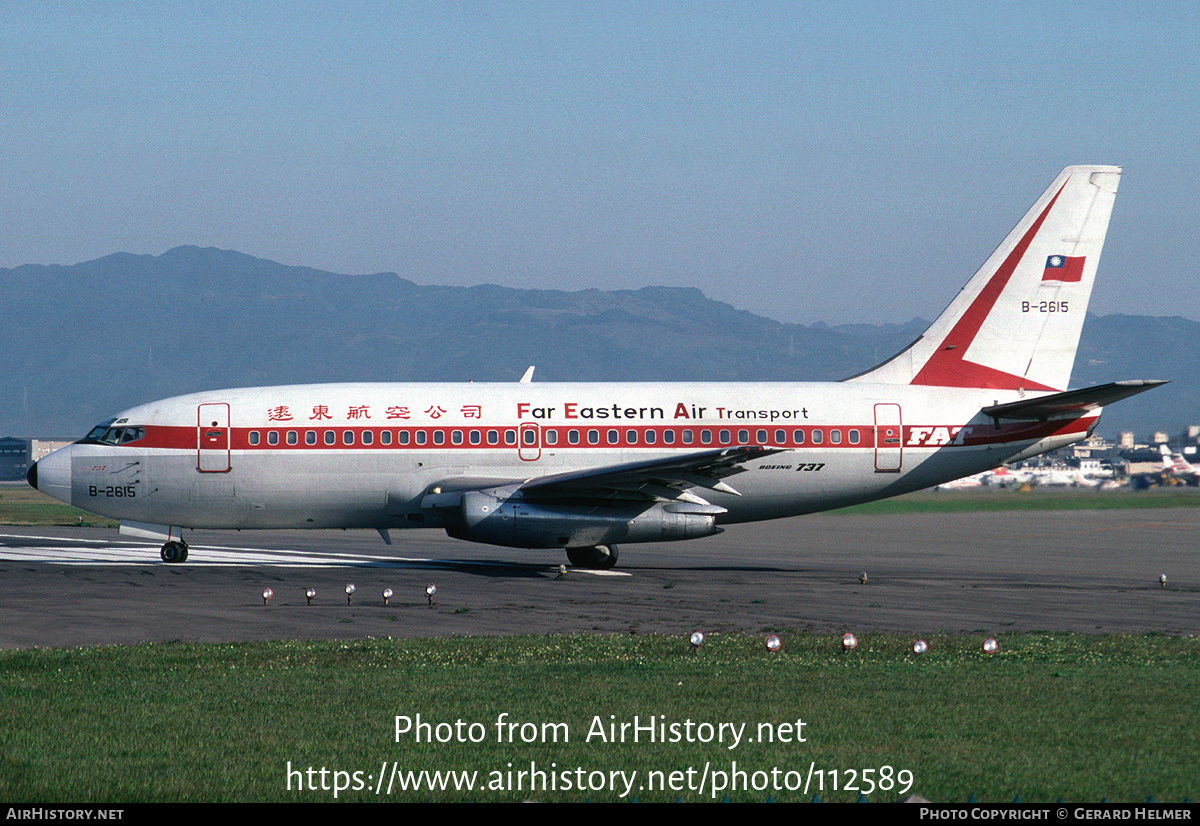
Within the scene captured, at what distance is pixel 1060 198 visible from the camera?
31.7 meters

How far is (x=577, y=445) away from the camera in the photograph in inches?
1193

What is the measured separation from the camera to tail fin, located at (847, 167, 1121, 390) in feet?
104

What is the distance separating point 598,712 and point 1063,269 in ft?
79.9

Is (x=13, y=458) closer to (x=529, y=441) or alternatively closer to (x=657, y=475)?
(x=529, y=441)

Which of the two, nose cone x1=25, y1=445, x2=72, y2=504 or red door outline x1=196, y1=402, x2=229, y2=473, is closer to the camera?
red door outline x1=196, y1=402, x2=229, y2=473

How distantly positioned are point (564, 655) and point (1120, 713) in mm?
6598

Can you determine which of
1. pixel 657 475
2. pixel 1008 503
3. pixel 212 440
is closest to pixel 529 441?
pixel 657 475

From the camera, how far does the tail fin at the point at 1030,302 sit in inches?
1247

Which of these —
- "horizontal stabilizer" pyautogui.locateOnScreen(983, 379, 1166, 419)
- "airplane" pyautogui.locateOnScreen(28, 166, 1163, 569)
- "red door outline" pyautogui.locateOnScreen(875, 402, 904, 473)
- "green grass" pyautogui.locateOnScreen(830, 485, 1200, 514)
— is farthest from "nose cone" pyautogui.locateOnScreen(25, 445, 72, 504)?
"green grass" pyautogui.locateOnScreen(830, 485, 1200, 514)

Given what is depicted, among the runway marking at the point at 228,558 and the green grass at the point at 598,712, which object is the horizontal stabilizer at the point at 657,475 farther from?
the green grass at the point at 598,712

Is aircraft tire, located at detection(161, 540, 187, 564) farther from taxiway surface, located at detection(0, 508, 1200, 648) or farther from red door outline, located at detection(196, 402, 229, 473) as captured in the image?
red door outline, located at detection(196, 402, 229, 473)

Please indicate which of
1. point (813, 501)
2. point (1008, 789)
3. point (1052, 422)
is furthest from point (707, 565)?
point (1008, 789)

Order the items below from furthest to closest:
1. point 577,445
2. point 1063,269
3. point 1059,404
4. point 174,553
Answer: point 1063,269 < point 174,553 < point 577,445 < point 1059,404

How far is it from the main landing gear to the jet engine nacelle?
6953 millimetres
